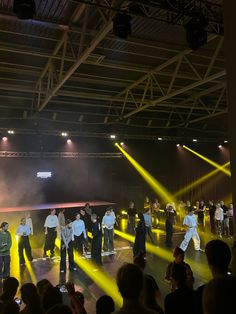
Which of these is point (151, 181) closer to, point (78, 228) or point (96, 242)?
point (78, 228)

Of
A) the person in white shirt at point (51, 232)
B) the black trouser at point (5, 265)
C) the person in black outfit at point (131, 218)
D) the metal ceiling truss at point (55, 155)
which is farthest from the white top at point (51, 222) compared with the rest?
the person in black outfit at point (131, 218)

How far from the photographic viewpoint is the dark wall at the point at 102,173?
14.5 metres

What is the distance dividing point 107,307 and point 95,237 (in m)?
7.17

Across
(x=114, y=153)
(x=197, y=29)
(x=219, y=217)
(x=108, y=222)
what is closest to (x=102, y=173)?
(x=114, y=153)

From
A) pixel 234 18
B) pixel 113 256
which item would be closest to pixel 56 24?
pixel 234 18

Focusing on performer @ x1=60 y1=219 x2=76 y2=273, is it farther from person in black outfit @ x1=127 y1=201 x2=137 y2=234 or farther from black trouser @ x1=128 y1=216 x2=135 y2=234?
black trouser @ x1=128 y1=216 x2=135 y2=234

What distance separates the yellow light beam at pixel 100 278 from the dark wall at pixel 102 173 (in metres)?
5.10

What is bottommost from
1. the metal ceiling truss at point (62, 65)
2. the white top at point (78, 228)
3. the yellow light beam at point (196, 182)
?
the white top at point (78, 228)

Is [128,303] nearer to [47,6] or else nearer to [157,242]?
[47,6]

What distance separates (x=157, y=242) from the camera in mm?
13234

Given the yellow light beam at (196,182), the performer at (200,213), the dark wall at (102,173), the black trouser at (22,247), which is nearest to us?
the black trouser at (22,247)

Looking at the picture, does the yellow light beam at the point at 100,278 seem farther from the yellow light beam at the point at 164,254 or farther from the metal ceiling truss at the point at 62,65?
the metal ceiling truss at the point at 62,65

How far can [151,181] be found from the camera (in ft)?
59.3

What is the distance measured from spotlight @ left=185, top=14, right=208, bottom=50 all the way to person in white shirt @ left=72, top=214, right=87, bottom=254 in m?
6.54
